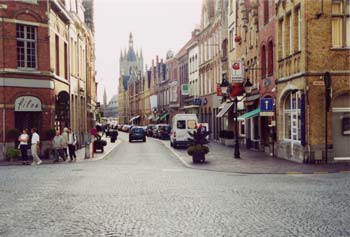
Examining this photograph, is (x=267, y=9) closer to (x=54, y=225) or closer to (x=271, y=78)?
(x=271, y=78)

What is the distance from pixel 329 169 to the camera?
18703mm

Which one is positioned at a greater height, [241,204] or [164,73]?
[164,73]

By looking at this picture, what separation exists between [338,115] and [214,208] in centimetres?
1246

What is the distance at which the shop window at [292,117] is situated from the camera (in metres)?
22.9

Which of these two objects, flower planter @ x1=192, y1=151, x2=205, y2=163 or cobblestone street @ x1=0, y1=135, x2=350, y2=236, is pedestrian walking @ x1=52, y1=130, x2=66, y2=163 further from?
flower planter @ x1=192, y1=151, x2=205, y2=163

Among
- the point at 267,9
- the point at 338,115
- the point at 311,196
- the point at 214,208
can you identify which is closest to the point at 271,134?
the point at 338,115

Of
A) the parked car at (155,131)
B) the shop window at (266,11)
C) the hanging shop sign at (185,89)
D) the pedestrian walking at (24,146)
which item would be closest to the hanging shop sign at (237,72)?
the shop window at (266,11)

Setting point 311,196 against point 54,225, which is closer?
point 54,225

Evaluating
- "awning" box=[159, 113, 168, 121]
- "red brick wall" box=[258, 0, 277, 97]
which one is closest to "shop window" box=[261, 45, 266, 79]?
"red brick wall" box=[258, 0, 277, 97]

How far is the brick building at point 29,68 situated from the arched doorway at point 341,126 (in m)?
14.8

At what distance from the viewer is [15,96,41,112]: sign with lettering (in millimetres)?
25797

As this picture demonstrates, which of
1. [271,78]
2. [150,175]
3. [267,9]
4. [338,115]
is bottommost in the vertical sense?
[150,175]

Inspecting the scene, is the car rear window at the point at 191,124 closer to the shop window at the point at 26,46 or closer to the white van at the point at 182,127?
the white van at the point at 182,127

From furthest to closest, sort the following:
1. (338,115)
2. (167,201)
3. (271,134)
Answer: (271,134)
(338,115)
(167,201)
